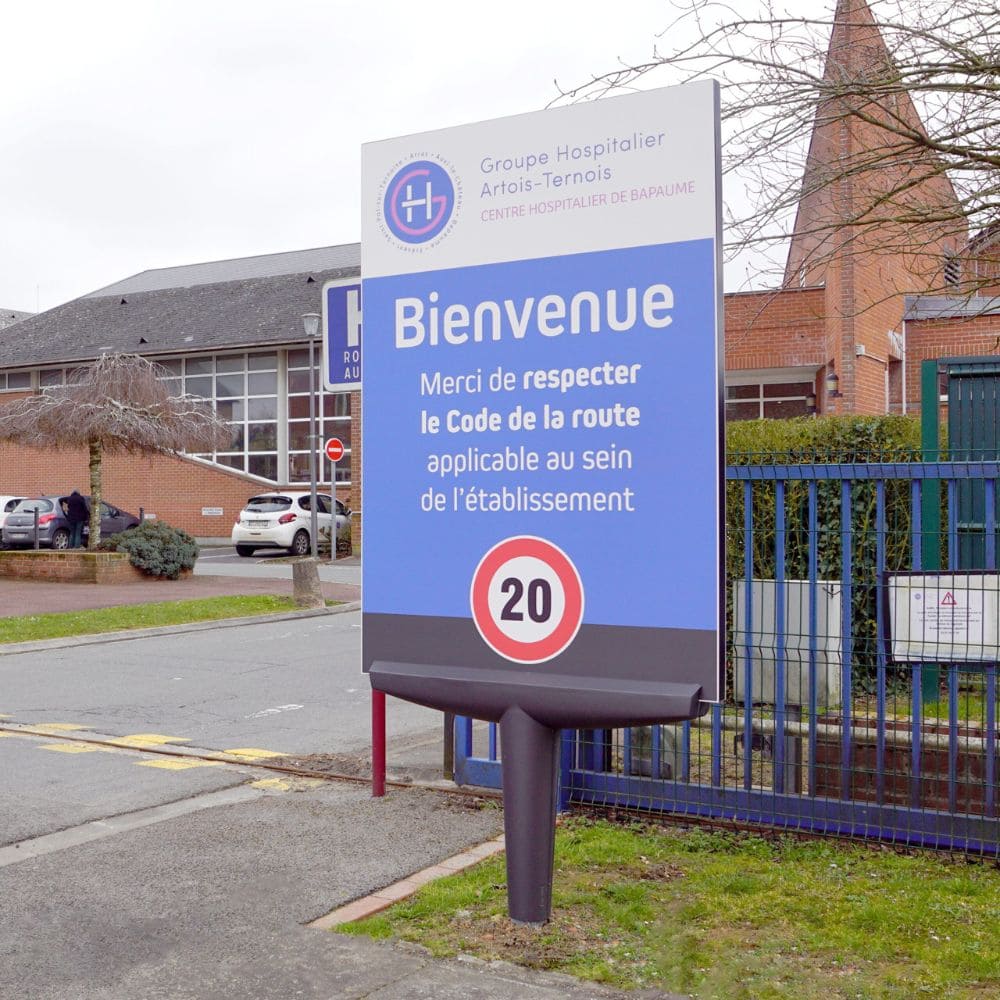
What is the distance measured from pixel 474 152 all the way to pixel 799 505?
451cm

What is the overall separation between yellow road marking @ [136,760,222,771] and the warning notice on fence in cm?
418

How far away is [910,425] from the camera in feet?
30.2

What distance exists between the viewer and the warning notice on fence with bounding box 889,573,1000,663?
187 inches

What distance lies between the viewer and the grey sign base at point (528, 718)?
12.7 feet

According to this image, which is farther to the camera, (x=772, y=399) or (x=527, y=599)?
(x=772, y=399)

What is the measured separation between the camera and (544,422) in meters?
4.00

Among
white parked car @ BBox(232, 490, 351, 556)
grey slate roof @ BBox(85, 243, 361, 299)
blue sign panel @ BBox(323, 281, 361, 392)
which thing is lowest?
white parked car @ BBox(232, 490, 351, 556)

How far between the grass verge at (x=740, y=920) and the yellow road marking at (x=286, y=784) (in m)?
1.86

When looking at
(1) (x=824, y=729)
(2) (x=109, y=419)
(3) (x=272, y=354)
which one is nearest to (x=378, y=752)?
(1) (x=824, y=729)

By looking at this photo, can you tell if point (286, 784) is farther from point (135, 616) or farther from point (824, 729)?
point (135, 616)

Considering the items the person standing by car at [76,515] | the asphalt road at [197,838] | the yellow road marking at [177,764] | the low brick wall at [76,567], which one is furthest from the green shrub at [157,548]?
the yellow road marking at [177,764]

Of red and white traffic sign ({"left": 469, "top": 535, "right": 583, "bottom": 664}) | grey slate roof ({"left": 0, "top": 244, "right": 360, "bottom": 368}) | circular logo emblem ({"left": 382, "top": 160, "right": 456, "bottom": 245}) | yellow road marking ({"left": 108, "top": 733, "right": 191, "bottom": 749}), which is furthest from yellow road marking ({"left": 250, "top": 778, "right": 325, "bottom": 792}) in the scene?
grey slate roof ({"left": 0, "top": 244, "right": 360, "bottom": 368})

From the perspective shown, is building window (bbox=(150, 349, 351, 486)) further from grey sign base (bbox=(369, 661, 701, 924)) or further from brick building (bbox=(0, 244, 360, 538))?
grey sign base (bbox=(369, 661, 701, 924))

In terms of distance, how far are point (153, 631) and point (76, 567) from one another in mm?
8412
